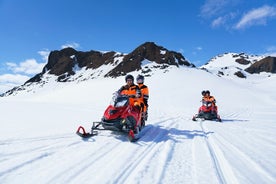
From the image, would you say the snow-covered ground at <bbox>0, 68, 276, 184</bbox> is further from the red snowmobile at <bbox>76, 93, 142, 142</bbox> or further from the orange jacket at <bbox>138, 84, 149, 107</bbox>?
the orange jacket at <bbox>138, 84, 149, 107</bbox>

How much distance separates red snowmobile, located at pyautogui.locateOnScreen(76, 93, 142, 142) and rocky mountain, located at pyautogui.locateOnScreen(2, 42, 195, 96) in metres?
49.7

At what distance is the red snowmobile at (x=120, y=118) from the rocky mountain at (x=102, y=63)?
4968 cm

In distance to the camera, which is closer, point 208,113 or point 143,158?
point 143,158

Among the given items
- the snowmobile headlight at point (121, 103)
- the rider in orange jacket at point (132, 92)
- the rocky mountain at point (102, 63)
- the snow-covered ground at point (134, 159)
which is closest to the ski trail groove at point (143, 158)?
the snow-covered ground at point (134, 159)

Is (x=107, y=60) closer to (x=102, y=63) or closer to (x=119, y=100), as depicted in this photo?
(x=102, y=63)

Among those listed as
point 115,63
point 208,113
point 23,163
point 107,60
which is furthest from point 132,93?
point 107,60

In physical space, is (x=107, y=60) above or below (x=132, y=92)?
above

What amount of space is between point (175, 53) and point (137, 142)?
81809mm

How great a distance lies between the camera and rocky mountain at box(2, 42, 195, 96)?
80250mm

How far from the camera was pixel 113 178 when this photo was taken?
12.7 ft

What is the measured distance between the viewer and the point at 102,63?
120m

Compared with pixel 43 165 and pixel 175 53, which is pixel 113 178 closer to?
pixel 43 165

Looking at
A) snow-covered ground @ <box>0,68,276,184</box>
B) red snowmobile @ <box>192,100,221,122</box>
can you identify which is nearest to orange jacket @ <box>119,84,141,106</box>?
snow-covered ground @ <box>0,68,276,184</box>

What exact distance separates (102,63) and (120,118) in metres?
115
